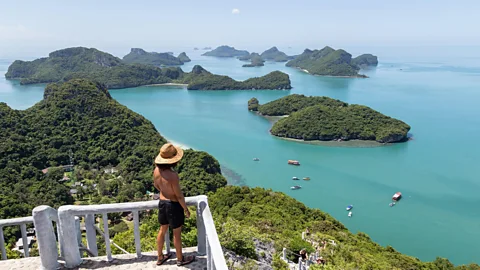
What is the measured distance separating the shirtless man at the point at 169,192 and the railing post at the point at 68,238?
86cm

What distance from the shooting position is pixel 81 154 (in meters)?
31.9

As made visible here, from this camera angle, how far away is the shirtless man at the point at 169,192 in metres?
3.31

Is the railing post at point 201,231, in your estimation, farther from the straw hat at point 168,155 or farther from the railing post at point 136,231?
the railing post at point 136,231

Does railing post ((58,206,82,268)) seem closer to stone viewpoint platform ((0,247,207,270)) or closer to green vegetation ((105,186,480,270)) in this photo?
stone viewpoint platform ((0,247,207,270))

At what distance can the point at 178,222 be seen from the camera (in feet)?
11.4

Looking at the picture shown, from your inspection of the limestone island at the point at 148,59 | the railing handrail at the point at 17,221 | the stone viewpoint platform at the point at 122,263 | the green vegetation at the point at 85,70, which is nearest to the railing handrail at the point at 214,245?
the stone viewpoint platform at the point at 122,263

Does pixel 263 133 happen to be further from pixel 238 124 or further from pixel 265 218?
pixel 265 218

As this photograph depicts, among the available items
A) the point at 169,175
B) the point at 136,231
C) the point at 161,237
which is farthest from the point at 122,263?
the point at 169,175

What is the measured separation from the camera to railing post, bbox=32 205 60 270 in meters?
3.21

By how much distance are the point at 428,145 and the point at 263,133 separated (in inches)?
769

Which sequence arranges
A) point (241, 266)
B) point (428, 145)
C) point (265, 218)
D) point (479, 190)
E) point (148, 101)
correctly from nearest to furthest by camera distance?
point (241, 266)
point (265, 218)
point (479, 190)
point (428, 145)
point (148, 101)

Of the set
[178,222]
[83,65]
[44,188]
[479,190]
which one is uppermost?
[83,65]

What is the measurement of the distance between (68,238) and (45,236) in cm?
21

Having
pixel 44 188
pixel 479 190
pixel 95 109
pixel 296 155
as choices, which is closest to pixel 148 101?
pixel 95 109
